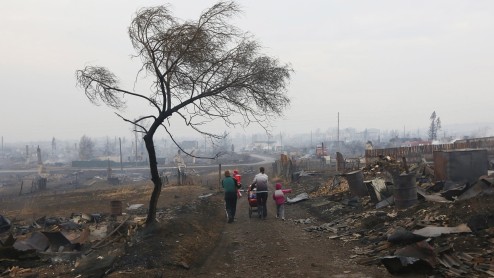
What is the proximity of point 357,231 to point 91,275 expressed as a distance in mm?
6361

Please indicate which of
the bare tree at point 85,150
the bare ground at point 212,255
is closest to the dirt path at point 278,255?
the bare ground at point 212,255

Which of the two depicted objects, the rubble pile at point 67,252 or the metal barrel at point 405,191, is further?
the metal barrel at point 405,191

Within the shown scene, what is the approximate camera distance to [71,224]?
663 inches

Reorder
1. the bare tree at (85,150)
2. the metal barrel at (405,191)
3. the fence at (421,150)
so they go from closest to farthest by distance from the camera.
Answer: the metal barrel at (405,191), the fence at (421,150), the bare tree at (85,150)

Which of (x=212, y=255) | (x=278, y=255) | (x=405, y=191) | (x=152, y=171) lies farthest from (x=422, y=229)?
(x=152, y=171)

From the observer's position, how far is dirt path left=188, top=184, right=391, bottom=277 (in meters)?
7.48

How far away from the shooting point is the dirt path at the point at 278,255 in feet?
24.5

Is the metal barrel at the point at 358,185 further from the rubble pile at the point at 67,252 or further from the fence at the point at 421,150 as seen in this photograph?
the fence at the point at 421,150

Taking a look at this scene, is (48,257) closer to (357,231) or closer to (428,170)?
(357,231)

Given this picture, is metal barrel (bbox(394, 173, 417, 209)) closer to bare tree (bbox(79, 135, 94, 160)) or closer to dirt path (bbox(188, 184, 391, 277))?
dirt path (bbox(188, 184, 391, 277))

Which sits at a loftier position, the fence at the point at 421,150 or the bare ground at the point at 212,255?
the fence at the point at 421,150

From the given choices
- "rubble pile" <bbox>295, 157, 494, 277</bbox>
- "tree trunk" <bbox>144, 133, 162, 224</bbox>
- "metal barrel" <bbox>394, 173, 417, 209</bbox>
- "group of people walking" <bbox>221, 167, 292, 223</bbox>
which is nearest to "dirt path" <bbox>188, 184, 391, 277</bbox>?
"rubble pile" <bbox>295, 157, 494, 277</bbox>

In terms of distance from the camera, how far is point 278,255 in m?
8.96

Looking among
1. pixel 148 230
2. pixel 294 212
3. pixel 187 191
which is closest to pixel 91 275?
pixel 148 230
